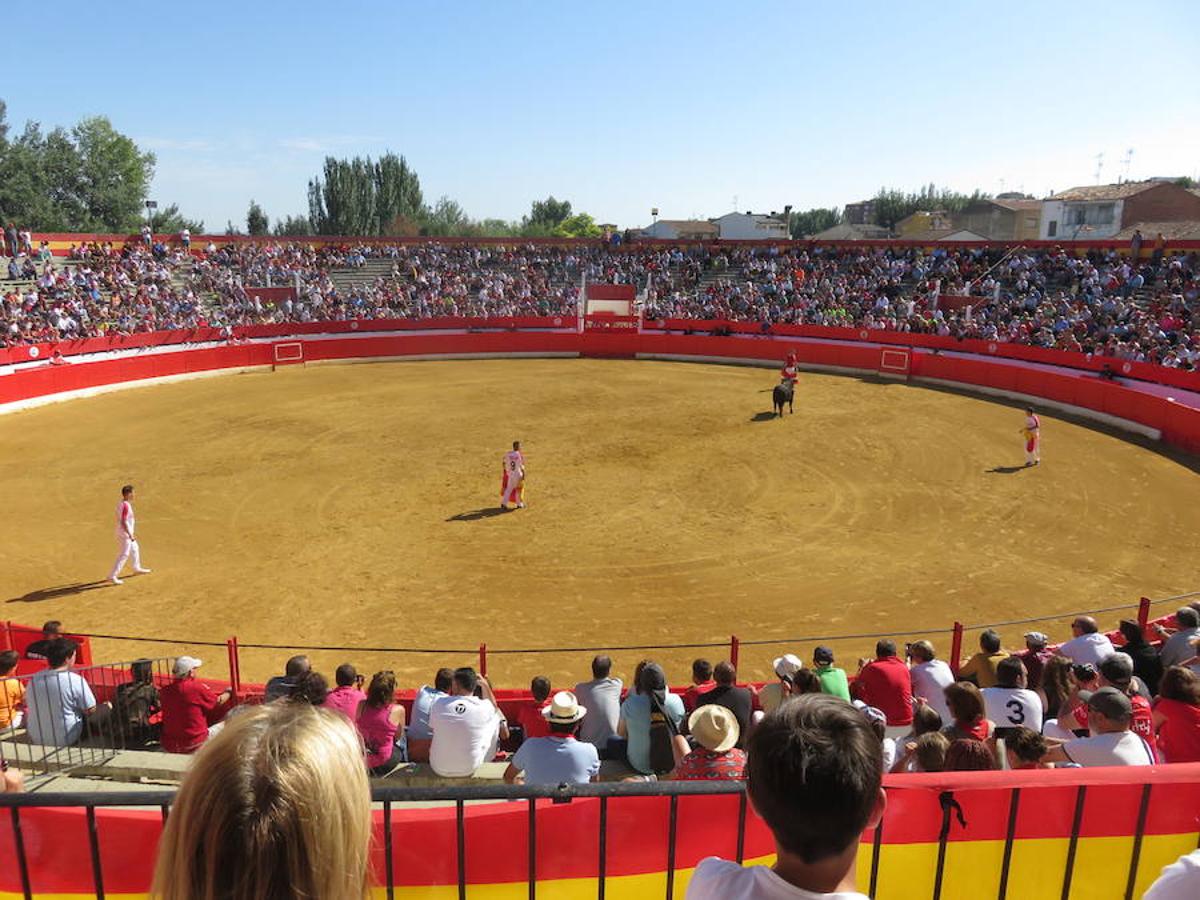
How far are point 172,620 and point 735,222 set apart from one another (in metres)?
114

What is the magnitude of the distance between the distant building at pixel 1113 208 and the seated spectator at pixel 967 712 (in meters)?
66.4

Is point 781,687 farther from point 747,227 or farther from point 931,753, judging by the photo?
point 747,227

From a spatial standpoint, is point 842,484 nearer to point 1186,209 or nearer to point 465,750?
point 465,750

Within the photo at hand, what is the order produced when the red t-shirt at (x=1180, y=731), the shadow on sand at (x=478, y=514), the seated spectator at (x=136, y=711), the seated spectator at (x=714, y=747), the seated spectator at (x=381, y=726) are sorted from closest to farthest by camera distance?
the seated spectator at (x=714, y=747) → the red t-shirt at (x=1180, y=731) → the seated spectator at (x=381, y=726) → the seated spectator at (x=136, y=711) → the shadow on sand at (x=478, y=514)

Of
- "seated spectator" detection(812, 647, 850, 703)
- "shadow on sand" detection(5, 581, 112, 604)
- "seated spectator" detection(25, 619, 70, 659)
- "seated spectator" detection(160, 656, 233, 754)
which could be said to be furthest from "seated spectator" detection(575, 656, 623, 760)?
"shadow on sand" detection(5, 581, 112, 604)

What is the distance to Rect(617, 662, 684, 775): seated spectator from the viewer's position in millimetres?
6902

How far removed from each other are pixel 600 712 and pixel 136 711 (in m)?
4.57

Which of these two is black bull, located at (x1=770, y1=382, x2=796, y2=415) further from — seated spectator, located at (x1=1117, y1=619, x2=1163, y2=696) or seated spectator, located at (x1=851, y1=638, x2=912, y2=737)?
seated spectator, located at (x1=851, y1=638, x2=912, y2=737)

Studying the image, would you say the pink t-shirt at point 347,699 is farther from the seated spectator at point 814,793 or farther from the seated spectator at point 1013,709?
the seated spectator at point 814,793

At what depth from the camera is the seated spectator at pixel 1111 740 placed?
17.7 feet

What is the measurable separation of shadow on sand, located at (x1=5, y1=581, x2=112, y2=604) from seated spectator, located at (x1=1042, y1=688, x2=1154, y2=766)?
1354 centimetres

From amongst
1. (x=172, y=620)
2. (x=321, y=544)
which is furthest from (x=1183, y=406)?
(x=172, y=620)

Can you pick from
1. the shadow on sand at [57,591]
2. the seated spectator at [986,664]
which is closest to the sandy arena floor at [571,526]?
the shadow on sand at [57,591]

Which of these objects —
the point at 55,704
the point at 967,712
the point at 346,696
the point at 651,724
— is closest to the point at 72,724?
the point at 55,704
